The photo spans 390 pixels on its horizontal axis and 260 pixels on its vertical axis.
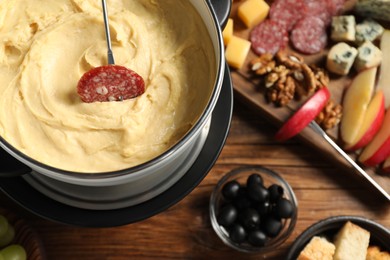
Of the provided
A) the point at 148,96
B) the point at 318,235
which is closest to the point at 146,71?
the point at 148,96

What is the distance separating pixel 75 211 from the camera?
57.3 inches

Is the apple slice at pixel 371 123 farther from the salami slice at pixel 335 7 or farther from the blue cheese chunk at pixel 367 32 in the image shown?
the salami slice at pixel 335 7

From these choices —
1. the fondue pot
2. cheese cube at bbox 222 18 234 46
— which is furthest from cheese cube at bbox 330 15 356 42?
the fondue pot

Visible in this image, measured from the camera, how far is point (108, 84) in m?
1.31

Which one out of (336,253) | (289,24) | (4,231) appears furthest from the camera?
(289,24)

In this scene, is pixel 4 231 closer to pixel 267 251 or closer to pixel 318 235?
pixel 267 251

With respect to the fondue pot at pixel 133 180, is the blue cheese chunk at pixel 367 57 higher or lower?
lower

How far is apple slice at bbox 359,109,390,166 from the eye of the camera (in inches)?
72.1

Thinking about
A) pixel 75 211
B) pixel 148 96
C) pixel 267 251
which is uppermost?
pixel 148 96

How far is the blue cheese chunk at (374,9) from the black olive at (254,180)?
0.68m

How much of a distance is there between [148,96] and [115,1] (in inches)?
10.8

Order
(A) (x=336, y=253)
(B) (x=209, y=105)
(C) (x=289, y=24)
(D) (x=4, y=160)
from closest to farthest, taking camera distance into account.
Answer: (B) (x=209, y=105) → (D) (x=4, y=160) → (A) (x=336, y=253) → (C) (x=289, y=24)

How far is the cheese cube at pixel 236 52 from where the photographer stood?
1.91 m

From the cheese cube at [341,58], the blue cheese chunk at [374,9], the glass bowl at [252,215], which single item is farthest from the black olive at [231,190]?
the blue cheese chunk at [374,9]
